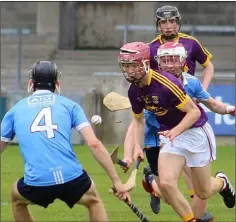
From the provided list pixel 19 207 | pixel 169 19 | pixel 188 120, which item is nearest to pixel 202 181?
pixel 188 120

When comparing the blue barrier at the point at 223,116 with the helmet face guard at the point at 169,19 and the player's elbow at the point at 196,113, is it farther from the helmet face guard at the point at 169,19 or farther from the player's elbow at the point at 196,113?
the player's elbow at the point at 196,113

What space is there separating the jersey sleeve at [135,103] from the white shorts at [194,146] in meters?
0.33

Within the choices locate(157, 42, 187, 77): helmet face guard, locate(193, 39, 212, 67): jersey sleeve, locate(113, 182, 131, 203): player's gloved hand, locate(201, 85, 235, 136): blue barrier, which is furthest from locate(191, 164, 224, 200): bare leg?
locate(201, 85, 235, 136): blue barrier

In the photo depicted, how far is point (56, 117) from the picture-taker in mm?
8242

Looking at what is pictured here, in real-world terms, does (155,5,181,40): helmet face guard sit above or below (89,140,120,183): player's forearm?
above

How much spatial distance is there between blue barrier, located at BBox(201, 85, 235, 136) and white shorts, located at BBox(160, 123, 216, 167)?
11.2 meters

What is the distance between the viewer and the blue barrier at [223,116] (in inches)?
840

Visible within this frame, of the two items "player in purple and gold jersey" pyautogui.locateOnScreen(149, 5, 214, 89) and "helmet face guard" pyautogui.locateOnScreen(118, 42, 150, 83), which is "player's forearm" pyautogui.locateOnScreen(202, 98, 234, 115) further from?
"helmet face guard" pyautogui.locateOnScreen(118, 42, 150, 83)

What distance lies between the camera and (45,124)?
324 inches

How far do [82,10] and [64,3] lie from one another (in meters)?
0.62

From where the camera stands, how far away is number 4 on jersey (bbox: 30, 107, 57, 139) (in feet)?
27.0

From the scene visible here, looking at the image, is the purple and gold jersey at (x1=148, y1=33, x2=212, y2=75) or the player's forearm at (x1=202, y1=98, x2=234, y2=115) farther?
the purple and gold jersey at (x1=148, y1=33, x2=212, y2=75)

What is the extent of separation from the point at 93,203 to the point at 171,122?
5.31 ft

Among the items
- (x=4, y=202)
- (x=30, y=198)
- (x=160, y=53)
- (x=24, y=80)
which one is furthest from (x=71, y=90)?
(x=30, y=198)
